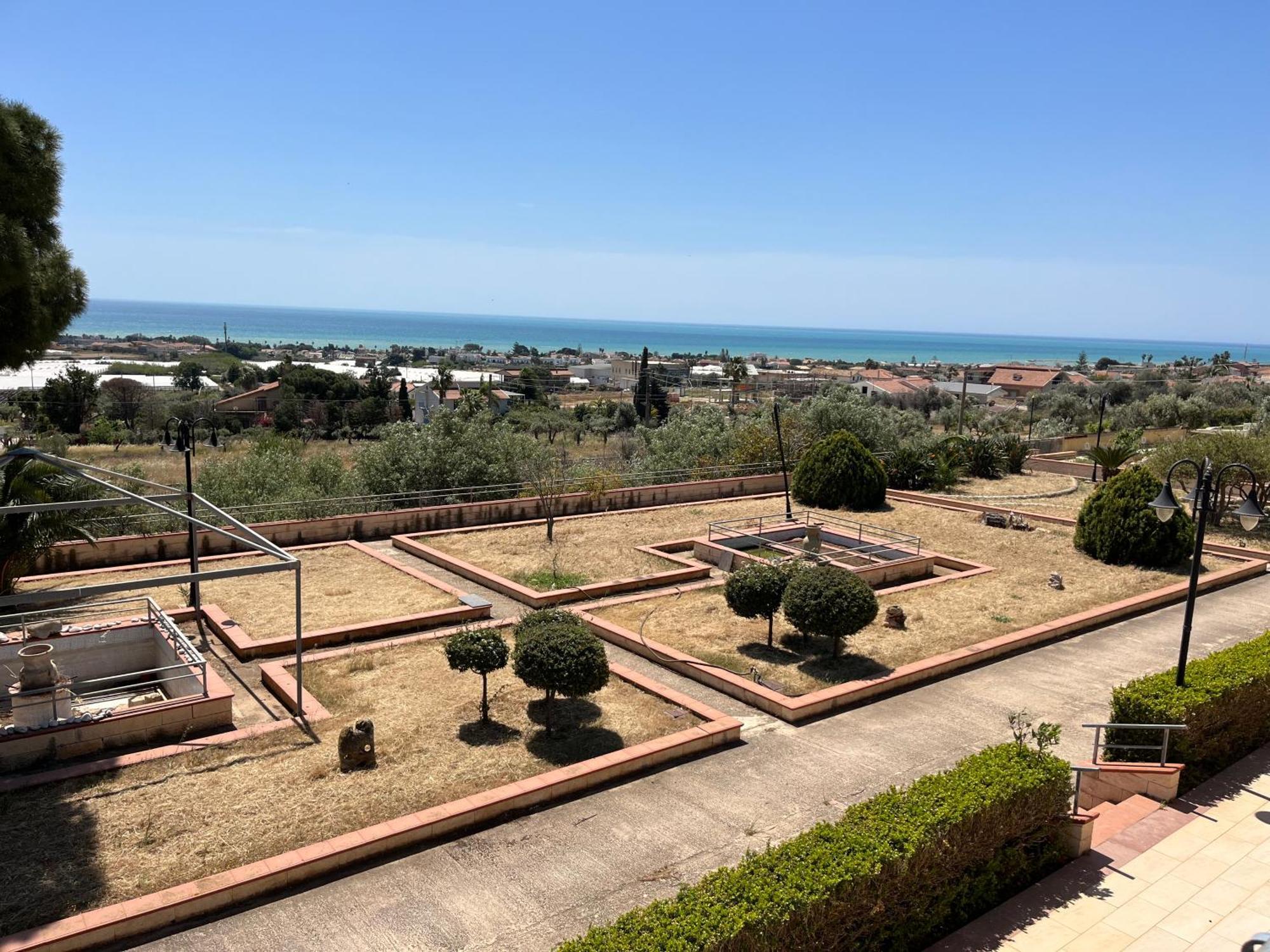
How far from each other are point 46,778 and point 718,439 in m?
22.6

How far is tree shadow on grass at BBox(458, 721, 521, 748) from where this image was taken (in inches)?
363

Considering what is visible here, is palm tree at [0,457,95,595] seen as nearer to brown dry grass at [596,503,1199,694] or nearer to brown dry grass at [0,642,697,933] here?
brown dry grass at [0,642,697,933]

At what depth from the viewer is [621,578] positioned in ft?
51.6

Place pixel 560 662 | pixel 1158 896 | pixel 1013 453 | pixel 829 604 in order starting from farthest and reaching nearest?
pixel 1013 453 < pixel 829 604 < pixel 560 662 < pixel 1158 896

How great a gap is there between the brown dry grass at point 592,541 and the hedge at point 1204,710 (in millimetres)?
8870

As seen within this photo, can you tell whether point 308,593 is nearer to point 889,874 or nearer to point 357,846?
point 357,846

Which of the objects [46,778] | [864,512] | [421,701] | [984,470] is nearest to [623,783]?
[421,701]

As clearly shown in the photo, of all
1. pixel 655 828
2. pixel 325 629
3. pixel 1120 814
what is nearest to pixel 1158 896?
pixel 1120 814

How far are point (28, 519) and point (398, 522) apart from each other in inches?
292

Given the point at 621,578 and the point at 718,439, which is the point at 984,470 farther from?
the point at 621,578

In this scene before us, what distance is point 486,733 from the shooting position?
372 inches

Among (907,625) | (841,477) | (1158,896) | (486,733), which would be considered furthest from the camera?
(841,477)

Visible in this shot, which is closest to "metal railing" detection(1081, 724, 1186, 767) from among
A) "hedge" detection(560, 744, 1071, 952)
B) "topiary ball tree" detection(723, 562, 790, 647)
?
"hedge" detection(560, 744, 1071, 952)

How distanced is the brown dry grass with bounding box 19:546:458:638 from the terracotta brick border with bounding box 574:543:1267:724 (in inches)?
123
